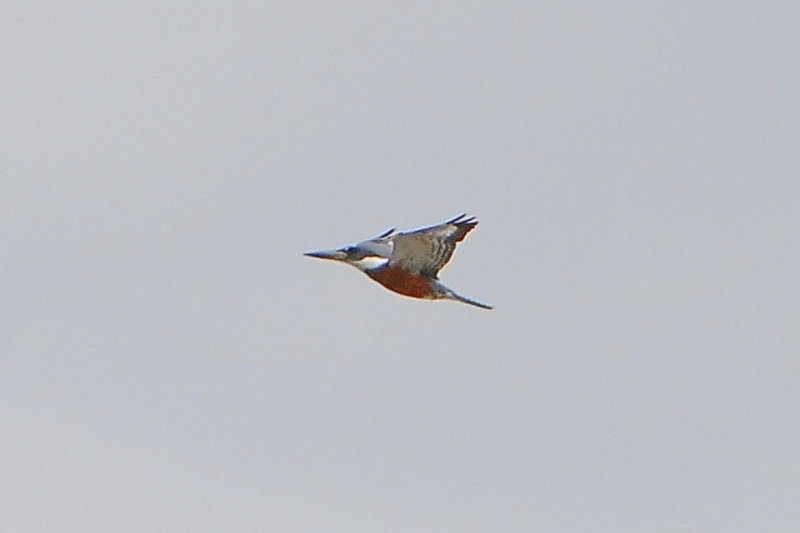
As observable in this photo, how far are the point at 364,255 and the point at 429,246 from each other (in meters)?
1.50

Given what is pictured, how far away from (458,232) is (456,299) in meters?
1.41

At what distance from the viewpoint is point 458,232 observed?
92.2 ft

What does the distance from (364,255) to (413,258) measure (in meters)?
1.18

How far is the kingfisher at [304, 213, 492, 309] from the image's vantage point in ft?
92.2

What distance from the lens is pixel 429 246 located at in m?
28.4

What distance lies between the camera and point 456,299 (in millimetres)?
29234

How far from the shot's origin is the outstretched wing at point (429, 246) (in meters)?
28.0

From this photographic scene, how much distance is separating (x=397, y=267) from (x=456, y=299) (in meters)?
0.95

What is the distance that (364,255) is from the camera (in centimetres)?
2962

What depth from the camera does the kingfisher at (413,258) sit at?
92.2 ft

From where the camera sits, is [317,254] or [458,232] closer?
[458,232]

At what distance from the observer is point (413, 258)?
28625mm

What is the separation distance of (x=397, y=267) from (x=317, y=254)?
1.81 m

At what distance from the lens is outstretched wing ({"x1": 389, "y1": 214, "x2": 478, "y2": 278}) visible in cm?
2803
